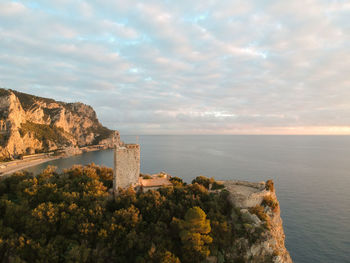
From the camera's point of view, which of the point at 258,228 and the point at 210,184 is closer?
the point at 258,228

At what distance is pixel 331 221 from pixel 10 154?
113m

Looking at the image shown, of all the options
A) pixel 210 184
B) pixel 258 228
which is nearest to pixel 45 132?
pixel 210 184

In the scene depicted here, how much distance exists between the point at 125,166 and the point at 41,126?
12669cm

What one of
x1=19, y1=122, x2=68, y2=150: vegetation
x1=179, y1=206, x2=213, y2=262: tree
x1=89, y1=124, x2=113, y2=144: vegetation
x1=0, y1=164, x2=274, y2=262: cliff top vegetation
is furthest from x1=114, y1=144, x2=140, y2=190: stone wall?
x1=89, y1=124, x2=113, y2=144: vegetation

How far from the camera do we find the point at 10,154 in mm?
86875

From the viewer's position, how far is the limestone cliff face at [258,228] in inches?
654

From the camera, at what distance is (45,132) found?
118 m

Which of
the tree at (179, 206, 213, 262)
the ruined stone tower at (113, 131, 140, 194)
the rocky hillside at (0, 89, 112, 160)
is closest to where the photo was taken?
the tree at (179, 206, 213, 262)

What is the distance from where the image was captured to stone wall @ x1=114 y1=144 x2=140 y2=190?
2084 cm

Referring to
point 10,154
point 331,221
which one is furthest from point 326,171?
point 10,154

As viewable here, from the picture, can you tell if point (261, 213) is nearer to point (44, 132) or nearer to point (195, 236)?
point (195, 236)

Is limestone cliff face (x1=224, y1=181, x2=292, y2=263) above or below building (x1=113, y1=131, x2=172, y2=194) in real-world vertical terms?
below

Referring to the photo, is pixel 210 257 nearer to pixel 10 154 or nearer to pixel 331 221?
pixel 331 221

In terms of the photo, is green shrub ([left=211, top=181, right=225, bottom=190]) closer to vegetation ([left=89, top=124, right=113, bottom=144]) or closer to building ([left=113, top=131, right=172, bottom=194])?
building ([left=113, top=131, right=172, bottom=194])
